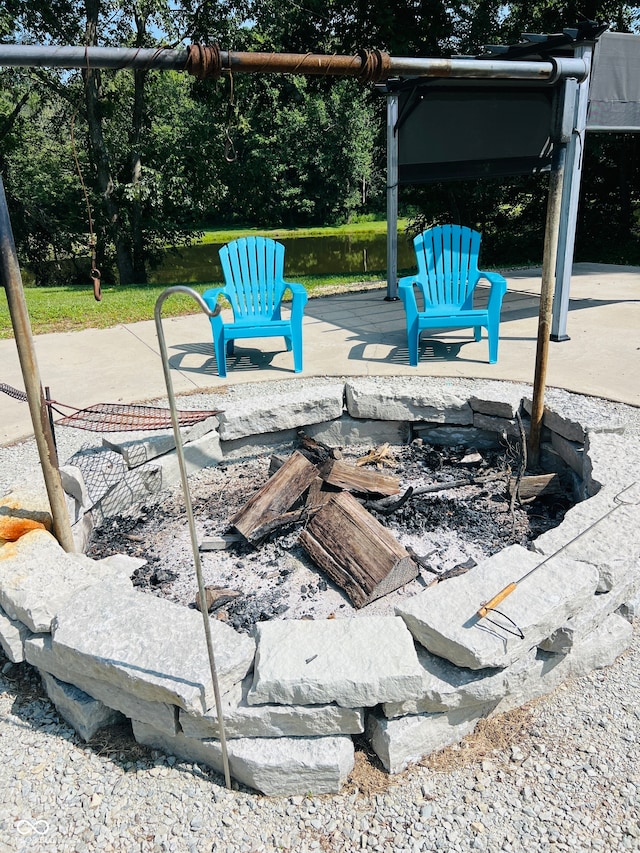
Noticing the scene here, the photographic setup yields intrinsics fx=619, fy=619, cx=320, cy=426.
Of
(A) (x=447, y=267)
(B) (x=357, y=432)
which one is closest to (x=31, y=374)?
(B) (x=357, y=432)

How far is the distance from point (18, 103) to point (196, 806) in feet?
47.7

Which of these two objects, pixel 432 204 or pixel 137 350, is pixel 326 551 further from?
pixel 432 204

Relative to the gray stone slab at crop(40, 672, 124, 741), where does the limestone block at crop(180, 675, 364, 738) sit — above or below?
above

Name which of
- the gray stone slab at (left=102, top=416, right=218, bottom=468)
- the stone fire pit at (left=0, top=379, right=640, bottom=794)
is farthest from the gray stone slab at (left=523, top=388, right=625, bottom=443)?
the gray stone slab at (left=102, top=416, right=218, bottom=468)

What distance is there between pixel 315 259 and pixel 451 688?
15.9 m

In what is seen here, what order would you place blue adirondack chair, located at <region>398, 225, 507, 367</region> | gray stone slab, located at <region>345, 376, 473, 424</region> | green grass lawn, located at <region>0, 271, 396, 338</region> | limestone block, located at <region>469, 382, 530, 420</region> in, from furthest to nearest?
green grass lawn, located at <region>0, 271, 396, 338</region> < blue adirondack chair, located at <region>398, 225, 507, 367</region> < gray stone slab, located at <region>345, 376, 473, 424</region> < limestone block, located at <region>469, 382, 530, 420</region>

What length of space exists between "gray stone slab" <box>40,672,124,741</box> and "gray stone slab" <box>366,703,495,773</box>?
76 cm

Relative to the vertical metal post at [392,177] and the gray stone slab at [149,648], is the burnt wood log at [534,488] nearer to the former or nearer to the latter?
the gray stone slab at [149,648]

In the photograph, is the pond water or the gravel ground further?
the pond water

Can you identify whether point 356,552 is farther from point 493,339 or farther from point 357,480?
point 493,339

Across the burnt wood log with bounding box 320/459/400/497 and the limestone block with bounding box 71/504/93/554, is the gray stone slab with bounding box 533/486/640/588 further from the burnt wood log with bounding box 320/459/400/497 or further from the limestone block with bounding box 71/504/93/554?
the limestone block with bounding box 71/504/93/554

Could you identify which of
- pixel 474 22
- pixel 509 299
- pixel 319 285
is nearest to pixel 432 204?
pixel 474 22

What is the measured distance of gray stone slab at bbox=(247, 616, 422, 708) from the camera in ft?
5.17

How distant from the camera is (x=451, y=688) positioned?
1.64 m
